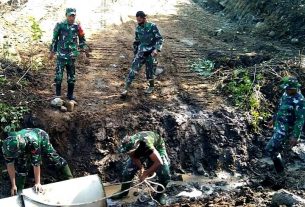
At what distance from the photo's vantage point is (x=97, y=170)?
7.67 meters

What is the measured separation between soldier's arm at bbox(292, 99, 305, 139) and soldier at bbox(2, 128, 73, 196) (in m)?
3.57

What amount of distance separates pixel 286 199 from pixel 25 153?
374 centimetres

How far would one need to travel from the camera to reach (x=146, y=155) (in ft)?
21.0

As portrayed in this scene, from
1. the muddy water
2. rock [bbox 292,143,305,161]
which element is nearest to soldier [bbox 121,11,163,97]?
the muddy water

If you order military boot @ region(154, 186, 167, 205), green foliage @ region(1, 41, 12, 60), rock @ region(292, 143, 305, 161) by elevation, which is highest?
green foliage @ region(1, 41, 12, 60)

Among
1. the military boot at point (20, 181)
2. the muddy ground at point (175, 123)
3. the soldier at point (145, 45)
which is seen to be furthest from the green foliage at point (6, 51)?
the military boot at point (20, 181)

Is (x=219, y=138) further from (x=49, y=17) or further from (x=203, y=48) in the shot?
(x=49, y=17)

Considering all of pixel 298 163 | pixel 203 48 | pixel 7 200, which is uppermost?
pixel 203 48

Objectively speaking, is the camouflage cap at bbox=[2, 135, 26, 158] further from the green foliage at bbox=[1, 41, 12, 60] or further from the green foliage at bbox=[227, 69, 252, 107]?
the green foliage at bbox=[227, 69, 252, 107]

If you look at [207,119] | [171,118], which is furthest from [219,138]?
[171,118]

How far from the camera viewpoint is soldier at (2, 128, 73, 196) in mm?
5883

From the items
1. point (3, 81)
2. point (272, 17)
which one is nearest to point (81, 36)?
point (3, 81)

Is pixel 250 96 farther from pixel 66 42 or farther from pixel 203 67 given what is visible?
pixel 66 42

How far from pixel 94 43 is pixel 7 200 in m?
5.98
